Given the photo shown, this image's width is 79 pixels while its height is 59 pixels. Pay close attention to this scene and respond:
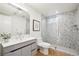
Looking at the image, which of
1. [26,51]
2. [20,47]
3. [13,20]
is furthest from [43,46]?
[13,20]

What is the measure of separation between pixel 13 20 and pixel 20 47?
545 millimetres

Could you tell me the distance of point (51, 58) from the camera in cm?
154

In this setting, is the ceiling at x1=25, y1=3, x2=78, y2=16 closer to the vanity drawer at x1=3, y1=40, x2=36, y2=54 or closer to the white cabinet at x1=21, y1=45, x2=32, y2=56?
the vanity drawer at x1=3, y1=40, x2=36, y2=54

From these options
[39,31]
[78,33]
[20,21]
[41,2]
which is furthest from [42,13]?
[78,33]

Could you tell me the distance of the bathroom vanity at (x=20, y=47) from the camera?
4.27 ft

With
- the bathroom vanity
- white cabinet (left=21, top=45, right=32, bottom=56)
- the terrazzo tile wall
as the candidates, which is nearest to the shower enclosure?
the terrazzo tile wall

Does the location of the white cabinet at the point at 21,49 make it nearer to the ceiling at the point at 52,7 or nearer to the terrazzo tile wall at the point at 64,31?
the terrazzo tile wall at the point at 64,31

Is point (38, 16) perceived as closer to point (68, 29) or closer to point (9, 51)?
point (68, 29)

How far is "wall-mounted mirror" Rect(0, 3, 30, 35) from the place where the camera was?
53.7 inches

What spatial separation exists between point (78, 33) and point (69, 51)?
414mm

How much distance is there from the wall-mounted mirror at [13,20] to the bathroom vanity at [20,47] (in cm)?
20

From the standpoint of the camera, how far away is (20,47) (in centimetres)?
147

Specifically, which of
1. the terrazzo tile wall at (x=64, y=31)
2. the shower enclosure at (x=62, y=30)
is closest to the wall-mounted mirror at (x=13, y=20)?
the shower enclosure at (x=62, y=30)

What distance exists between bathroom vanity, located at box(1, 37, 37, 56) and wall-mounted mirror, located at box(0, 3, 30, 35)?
0.67 ft
